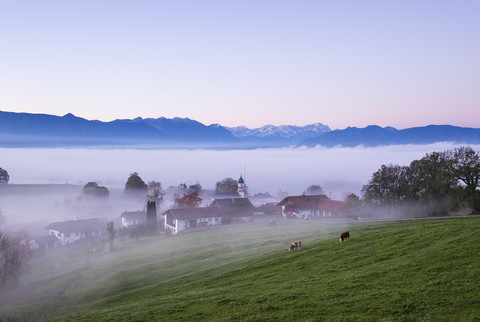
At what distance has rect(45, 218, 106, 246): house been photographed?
106m

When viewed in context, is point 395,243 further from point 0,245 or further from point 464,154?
point 0,245

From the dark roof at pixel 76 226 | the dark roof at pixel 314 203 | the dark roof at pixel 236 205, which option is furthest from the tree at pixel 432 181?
the dark roof at pixel 76 226

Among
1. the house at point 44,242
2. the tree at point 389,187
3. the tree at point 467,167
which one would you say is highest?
the tree at point 467,167

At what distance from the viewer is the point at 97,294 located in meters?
40.4

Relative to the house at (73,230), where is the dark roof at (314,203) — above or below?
above

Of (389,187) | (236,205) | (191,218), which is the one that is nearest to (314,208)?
(236,205)

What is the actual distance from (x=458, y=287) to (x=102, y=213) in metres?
148

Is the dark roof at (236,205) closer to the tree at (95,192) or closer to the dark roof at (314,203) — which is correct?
the dark roof at (314,203)

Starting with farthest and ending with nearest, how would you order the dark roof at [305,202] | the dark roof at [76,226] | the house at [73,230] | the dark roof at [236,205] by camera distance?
the dark roof at [236,205]
the dark roof at [305,202]
the dark roof at [76,226]
the house at [73,230]

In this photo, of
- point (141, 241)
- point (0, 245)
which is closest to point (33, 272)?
point (0, 245)

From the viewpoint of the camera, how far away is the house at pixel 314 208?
9638 cm

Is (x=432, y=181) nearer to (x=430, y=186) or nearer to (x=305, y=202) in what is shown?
(x=430, y=186)

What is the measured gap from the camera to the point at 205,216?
10188 cm

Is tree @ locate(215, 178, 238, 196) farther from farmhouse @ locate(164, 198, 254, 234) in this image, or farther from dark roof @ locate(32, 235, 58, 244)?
dark roof @ locate(32, 235, 58, 244)
